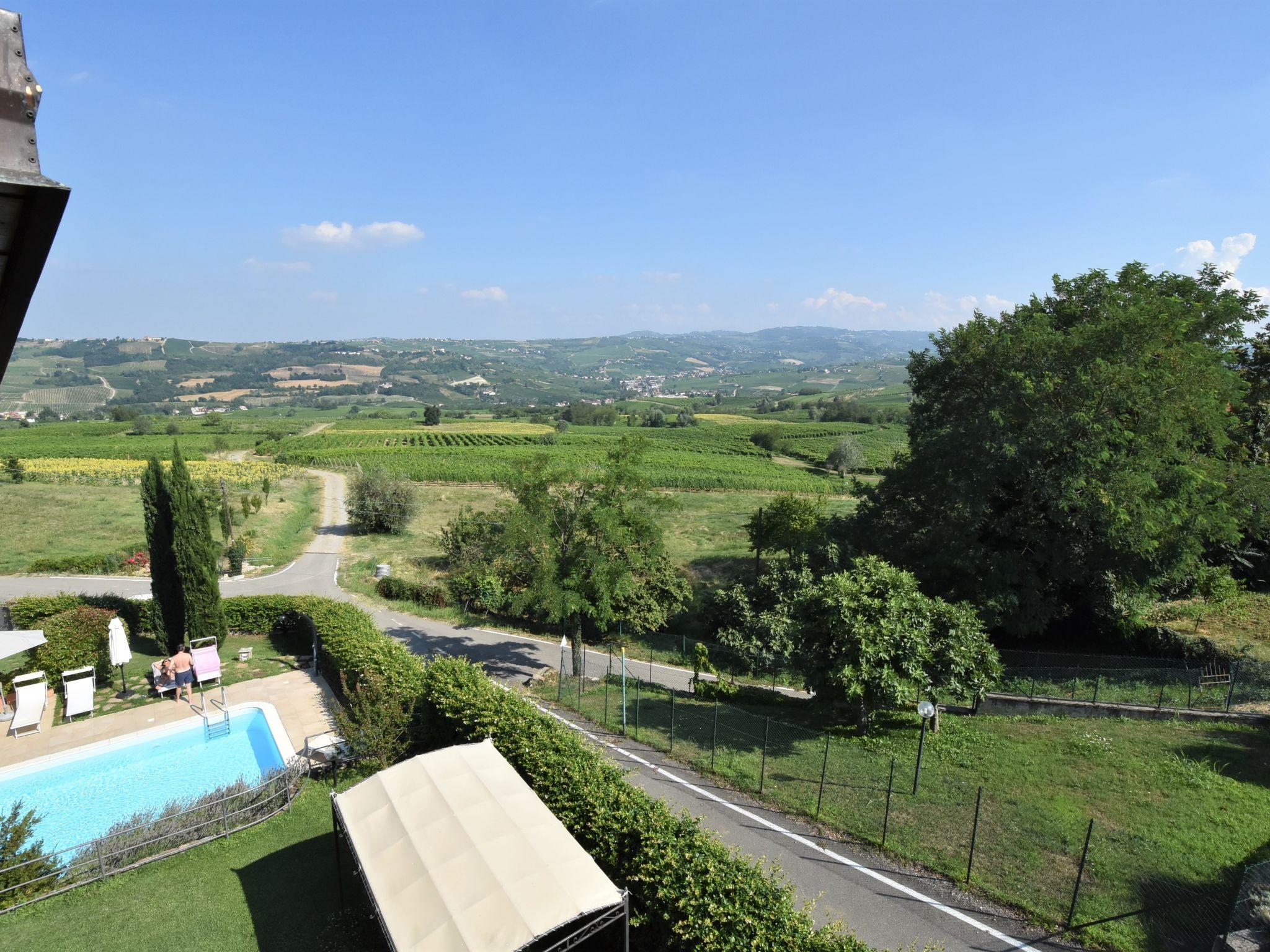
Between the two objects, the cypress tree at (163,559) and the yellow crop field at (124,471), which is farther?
the yellow crop field at (124,471)

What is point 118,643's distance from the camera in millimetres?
16328

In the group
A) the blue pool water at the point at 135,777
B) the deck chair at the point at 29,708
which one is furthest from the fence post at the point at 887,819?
the deck chair at the point at 29,708

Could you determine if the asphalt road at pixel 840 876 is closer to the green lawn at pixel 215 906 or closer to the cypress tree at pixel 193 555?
the green lawn at pixel 215 906

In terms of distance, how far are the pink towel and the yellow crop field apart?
33.2 m

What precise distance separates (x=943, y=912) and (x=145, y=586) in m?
32.3

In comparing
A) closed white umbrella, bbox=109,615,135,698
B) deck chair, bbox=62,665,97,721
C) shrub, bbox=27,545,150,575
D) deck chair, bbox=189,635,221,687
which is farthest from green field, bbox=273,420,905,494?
deck chair, bbox=62,665,97,721

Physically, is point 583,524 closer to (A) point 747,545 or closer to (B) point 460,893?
(B) point 460,893

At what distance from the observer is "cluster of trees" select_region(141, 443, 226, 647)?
725 inches

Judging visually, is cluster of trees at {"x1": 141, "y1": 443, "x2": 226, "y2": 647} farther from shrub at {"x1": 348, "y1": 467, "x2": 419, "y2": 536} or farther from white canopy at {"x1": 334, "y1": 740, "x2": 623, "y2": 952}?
shrub at {"x1": 348, "y1": 467, "x2": 419, "y2": 536}

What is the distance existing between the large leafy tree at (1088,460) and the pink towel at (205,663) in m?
22.5

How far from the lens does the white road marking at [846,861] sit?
9.33 meters

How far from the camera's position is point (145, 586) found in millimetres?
28656

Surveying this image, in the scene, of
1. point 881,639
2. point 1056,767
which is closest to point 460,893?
point 881,639

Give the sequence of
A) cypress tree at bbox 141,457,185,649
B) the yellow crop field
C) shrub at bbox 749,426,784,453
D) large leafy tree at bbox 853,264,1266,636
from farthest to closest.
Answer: shrub at bbox 749,426,784,453 → the yellow crop field → large leafy tree at bbox 853,264,1266,636 → cypress tree at bbox 141,457,185,649
